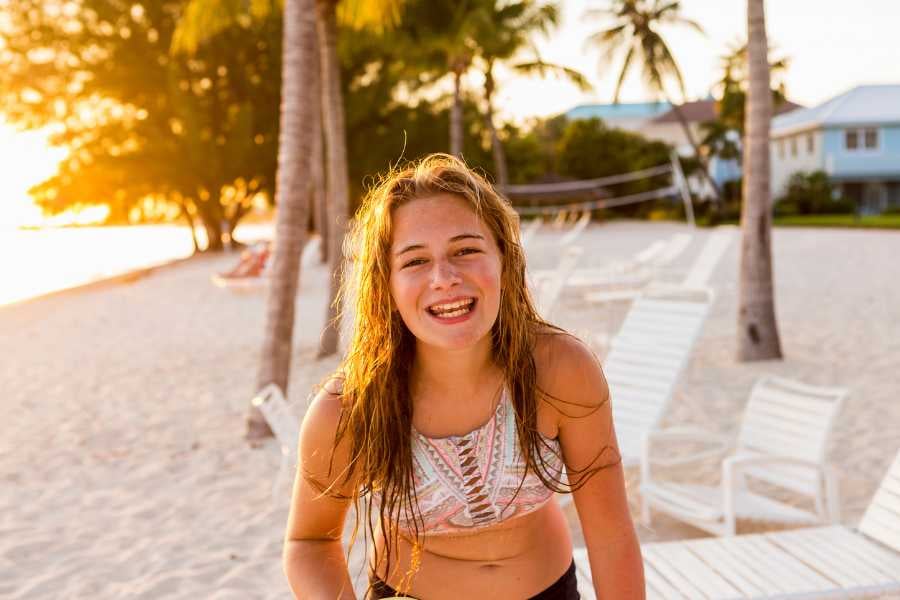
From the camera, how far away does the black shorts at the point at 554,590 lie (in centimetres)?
192

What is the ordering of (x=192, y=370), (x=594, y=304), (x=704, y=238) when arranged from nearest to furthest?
(x=192, y=370)
(x=594, y=304)
(x=704, y=238)

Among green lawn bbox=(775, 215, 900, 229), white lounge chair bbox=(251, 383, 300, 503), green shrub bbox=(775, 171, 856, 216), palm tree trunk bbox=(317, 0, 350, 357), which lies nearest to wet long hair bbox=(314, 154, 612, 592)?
white lounge chair bbox=(251, 383, 300, 503)

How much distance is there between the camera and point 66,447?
675 centimetres

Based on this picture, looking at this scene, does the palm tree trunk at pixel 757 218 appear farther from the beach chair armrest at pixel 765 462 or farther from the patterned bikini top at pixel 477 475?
the patterned bikini top at pixel 477 475

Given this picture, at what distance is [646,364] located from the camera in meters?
5.77

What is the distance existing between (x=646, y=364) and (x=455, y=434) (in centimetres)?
410

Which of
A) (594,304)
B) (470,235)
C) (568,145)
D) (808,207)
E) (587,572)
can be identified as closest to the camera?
(470,235)

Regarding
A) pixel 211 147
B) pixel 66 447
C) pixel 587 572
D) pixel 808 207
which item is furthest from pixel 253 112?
pixel 587 572

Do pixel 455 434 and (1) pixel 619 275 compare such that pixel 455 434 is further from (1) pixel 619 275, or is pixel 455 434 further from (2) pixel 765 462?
(1) pixel 619 275

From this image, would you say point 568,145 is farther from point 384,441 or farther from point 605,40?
point 384,441

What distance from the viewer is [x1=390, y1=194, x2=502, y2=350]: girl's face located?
1.73 m

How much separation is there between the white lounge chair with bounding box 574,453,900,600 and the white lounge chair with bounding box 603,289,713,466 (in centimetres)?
153

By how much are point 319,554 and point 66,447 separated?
18.3 feet

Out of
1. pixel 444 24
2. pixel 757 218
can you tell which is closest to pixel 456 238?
pixel 757 218
